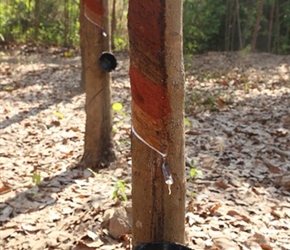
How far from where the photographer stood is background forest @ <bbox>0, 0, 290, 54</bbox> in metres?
14.4

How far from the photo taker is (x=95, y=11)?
12.7 ft

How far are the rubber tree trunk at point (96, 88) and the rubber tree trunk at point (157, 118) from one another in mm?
2332

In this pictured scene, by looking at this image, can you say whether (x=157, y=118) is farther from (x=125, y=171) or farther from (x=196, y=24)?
(x=196, y=24)

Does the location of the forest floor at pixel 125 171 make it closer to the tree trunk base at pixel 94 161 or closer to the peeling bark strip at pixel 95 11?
the tree trunk base at pixel 94 161

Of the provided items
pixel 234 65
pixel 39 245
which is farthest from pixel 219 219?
pixel 234 65

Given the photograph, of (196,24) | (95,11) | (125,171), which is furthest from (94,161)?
(196,24)

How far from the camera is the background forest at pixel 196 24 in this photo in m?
14.4

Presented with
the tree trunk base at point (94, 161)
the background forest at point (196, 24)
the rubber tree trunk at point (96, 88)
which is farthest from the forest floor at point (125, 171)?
the background forest at point (196, 24)

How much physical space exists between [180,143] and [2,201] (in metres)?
2.37

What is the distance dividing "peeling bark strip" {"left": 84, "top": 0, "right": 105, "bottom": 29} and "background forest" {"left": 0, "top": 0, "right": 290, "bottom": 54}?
9.73 meters

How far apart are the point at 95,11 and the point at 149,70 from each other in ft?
8.06

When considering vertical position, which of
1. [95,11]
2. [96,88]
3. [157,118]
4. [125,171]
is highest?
[95,11]

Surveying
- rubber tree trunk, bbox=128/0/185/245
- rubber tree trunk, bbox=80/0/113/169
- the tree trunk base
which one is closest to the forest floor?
the tree trunk base

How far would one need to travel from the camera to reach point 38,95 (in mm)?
7633
